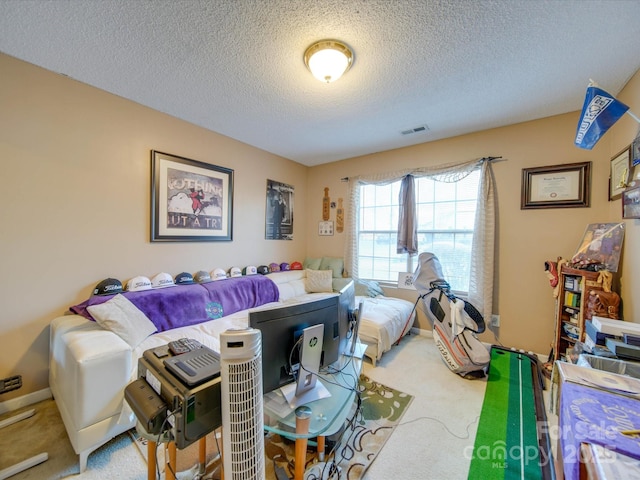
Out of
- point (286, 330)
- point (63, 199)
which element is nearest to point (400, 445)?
point (286, 330)

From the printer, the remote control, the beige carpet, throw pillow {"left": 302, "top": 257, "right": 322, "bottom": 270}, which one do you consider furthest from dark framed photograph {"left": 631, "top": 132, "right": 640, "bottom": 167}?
throw pillow {"left": 302, "top": 257, "right": 322, "bottom": 270}

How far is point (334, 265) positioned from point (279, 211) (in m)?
1.31

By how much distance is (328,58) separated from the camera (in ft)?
5.67

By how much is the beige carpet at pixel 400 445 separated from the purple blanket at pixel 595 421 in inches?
32.8

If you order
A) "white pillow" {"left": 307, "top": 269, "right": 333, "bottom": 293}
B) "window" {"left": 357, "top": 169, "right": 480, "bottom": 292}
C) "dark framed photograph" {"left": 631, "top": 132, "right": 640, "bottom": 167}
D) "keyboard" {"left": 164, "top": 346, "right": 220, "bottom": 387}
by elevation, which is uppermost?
"dark framed photograph" {"left": 631, "top": 132, "right": 640, "bottom": 167}

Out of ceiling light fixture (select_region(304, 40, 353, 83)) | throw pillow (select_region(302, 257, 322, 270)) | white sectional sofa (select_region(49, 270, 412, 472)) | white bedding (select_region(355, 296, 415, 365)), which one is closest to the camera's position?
white sectional sofa (select_region(49, 270, 412, 472))

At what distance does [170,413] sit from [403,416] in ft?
5.57

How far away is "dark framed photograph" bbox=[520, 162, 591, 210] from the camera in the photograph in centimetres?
249

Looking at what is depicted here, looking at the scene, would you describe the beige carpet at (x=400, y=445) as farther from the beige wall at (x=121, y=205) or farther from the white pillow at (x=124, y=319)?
the white pillow at (x=124, y=319)

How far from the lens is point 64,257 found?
82.7 inches

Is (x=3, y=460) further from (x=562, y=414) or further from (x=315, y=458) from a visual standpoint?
(x=562, y=414)

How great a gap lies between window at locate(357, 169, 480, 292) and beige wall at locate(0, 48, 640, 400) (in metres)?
0.35

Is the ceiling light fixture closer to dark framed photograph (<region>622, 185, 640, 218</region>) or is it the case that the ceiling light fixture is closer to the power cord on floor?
dark framed photograph (<region>622, 185, 640, 218</region>)

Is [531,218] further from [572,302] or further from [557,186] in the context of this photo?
[572,302]
